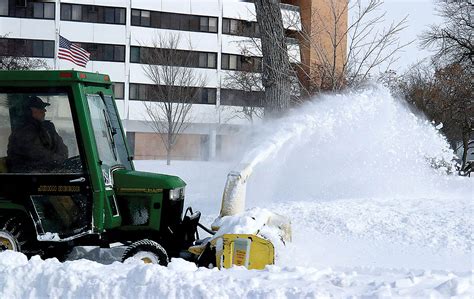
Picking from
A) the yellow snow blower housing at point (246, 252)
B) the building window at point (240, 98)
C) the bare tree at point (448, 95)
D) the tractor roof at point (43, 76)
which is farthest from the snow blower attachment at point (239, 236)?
the bare tree at point (448, 95)

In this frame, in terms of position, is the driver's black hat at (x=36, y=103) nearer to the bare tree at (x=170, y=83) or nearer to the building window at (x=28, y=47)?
the bare tree at (x=170, y=83)

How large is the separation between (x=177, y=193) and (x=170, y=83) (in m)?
32.7

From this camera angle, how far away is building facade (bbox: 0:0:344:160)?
4434 centimetres

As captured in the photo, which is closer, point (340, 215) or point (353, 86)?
point (340, 215)

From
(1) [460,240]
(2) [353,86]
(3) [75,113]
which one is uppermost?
(2) [353,86]

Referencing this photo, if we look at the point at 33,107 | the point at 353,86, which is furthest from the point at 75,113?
the point at 353,86

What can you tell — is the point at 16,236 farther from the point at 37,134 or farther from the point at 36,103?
the point at 36,103

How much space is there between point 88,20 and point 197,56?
773 cm

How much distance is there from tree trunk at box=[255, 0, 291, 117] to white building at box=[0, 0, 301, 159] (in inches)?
1102

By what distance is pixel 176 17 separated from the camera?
46.3 metres

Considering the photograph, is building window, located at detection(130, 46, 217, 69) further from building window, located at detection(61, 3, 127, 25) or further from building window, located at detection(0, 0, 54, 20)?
building window, located at detection(0, 0, 54, 20)

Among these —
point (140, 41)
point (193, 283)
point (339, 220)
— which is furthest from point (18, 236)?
point (140, 41)

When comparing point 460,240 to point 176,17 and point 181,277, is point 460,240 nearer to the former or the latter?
point 181,277

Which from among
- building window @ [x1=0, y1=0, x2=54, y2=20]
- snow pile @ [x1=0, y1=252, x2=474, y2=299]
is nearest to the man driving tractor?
snow pile @ [x1=0, y1=252, x2=474, y2=299]
